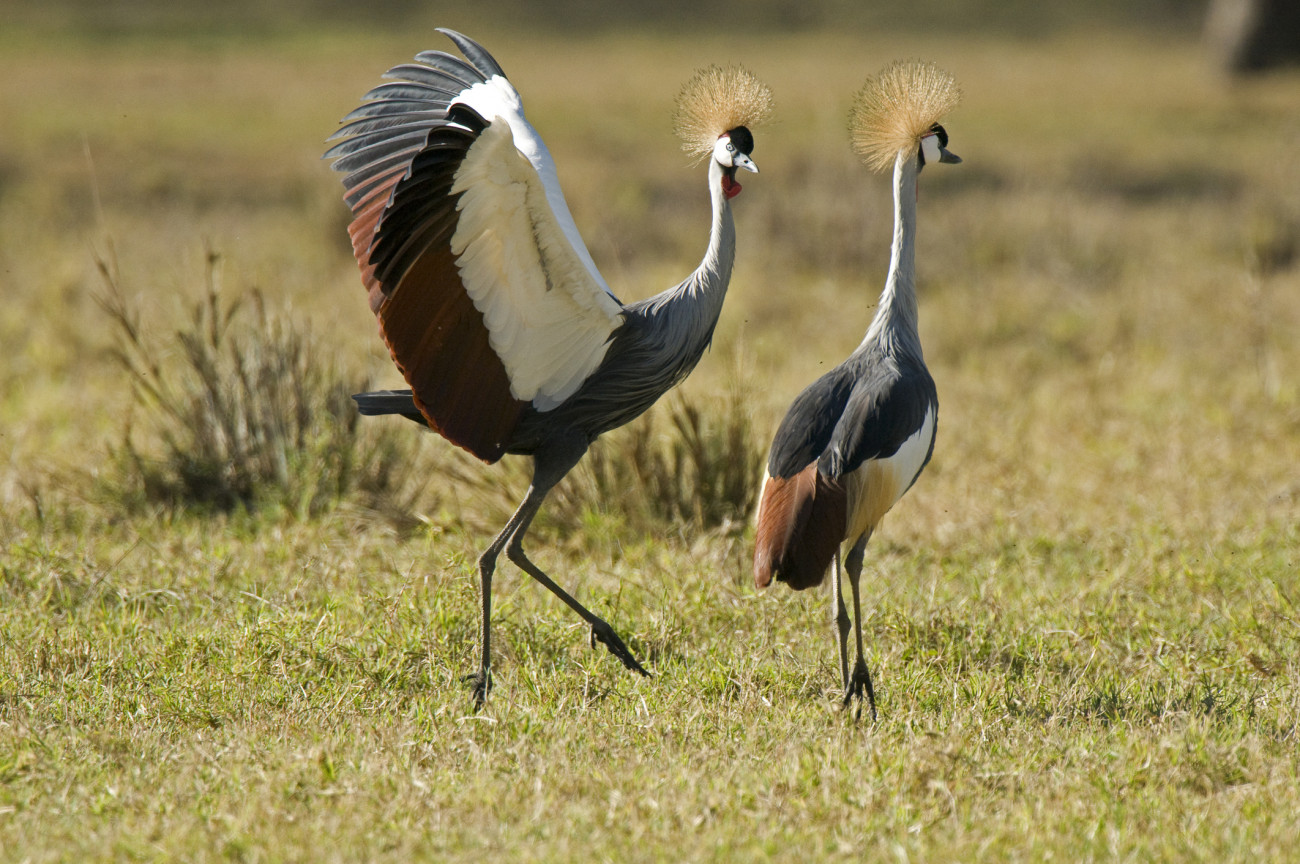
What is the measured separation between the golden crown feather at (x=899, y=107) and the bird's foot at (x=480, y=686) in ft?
6.22

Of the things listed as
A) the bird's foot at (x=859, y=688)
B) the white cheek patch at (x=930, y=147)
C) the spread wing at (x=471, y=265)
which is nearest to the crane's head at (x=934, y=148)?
the white cheek patch at (x=930, y=147)

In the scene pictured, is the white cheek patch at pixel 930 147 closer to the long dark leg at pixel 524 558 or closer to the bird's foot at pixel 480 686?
the long dark leg at pixel 524 558

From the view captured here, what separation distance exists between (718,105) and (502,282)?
3.07 feet

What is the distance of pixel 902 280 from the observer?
381 cm

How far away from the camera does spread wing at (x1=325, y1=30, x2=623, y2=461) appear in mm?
3123

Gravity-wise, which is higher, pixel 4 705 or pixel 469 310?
pixel 469 310

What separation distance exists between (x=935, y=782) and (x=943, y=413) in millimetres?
3946

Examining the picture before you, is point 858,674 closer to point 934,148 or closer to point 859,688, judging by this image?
point 859,688

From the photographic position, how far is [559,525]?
4996 millimetres

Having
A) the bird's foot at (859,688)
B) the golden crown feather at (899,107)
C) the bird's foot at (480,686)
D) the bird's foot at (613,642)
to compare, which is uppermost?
the golden crown feather at (899,107)

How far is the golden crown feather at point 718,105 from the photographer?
384 cm

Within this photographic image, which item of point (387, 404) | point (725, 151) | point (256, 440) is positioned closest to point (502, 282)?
point (387, 404)

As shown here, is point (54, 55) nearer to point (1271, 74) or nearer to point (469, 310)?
point (1271, 74)

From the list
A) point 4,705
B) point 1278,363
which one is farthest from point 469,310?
point 1278,363
